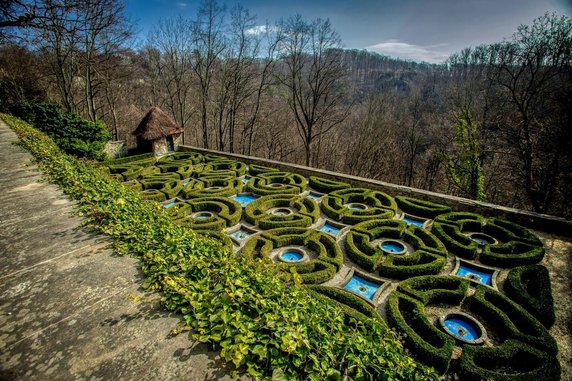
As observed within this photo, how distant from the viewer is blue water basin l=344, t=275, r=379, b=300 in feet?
23.0

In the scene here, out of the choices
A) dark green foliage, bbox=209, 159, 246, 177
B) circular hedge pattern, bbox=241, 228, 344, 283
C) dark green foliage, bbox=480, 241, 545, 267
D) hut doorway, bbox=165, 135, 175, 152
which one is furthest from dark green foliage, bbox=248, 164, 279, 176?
dark green foliage, bbox=480, 241, 545, 267

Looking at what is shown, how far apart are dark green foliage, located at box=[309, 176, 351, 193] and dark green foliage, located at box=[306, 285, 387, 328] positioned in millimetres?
6875

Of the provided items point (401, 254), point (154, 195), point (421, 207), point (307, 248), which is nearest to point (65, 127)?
point (154, 195)

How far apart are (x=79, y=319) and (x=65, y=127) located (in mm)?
20049

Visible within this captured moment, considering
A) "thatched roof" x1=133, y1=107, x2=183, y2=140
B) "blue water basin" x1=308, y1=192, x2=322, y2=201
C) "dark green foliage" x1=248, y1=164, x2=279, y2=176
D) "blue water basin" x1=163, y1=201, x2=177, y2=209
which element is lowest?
"blue water basin" x1=163, y1=201, x2=177, y2=209

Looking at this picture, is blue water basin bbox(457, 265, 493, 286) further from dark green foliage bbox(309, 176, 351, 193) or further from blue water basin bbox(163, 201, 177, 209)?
blue water basin bbox(163, 201, 177, 209)

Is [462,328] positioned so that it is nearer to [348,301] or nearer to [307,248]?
[348,301]

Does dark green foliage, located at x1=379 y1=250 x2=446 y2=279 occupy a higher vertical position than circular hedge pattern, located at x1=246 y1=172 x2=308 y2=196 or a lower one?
lower

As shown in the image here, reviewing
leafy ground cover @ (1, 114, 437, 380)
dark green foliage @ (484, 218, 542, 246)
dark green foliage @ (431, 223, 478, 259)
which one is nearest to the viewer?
leafy ground cover @ (1, 114, 437, 380)

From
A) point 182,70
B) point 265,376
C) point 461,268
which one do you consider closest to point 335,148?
point 182,70

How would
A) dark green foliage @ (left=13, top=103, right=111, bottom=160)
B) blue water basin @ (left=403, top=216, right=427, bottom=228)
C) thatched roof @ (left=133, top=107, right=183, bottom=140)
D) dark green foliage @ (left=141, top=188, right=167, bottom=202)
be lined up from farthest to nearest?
thatched roof @ (left=133, top=107, right=183, bottom=140), dark green foliage @ (left=13, top=103, right=111, bottom=160), dark green foliage @ (left=141, top=188, right=167, bottom=202), blue water basin @ (left=403, top=216, right=427, bottom=228)

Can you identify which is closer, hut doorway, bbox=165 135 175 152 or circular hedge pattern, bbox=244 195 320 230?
circular hedge pattern, bbox=244 195 320 230

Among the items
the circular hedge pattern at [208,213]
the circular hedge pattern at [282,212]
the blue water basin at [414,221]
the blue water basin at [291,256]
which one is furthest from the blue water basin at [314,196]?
the blue water basin at [291,256]

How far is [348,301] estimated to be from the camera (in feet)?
20.9
